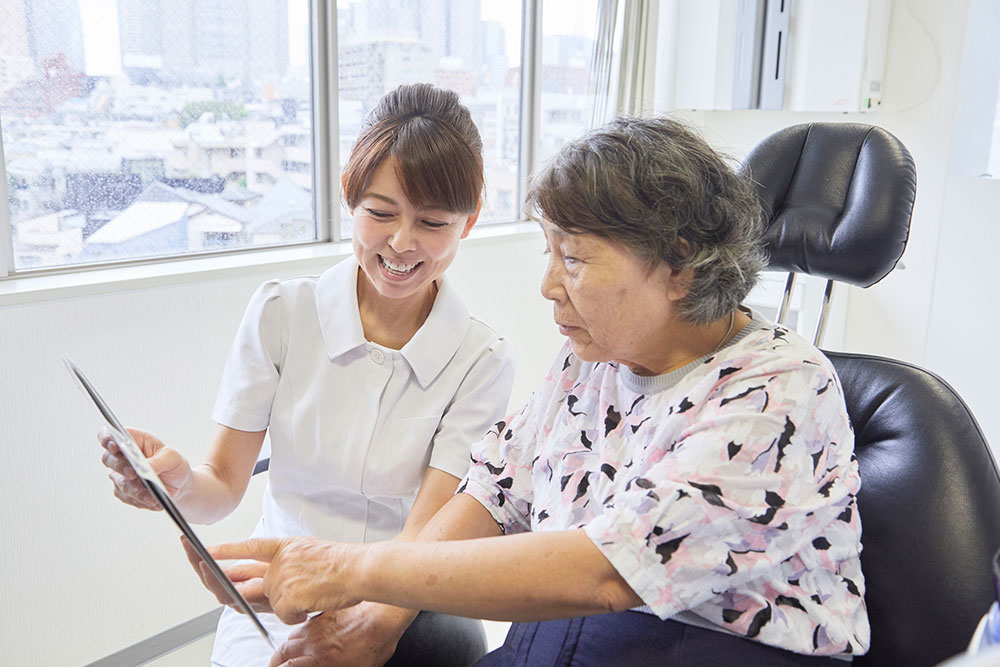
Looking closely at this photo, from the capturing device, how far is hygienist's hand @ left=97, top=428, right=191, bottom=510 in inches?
44.4

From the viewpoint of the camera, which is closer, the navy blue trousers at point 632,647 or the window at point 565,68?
the navy blue trousers at point 632,647

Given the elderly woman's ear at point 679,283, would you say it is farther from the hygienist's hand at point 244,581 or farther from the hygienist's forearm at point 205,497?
the hygienist's forearm at point 205,497

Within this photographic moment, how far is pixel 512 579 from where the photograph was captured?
922 millimetres

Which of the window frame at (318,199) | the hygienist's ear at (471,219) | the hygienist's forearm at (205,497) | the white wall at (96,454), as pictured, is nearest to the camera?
the hygienist's forearm at (205,497)

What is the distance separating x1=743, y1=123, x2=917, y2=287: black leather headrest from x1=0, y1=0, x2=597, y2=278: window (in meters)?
1.63

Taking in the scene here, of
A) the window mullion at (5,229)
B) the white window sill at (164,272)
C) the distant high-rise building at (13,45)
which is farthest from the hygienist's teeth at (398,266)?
the distant high-rise building at (13,45)

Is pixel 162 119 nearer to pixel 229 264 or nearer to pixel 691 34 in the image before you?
pixel 229 264

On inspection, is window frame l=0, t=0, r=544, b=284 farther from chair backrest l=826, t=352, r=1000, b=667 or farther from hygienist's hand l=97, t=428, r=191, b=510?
chair backrest l=826, t=352, r=1000, b=667

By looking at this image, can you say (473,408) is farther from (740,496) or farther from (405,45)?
(405,45)

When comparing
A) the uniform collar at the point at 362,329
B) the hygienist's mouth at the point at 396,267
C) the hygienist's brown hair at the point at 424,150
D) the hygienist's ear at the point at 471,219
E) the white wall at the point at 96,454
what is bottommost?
the white wall at the point at 96,454

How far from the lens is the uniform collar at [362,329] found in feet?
4.69

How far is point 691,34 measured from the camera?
12.3 feet

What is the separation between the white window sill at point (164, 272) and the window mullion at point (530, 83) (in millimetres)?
Result: 1131

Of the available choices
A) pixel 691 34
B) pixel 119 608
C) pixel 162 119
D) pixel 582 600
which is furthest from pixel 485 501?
pixel 691 34
